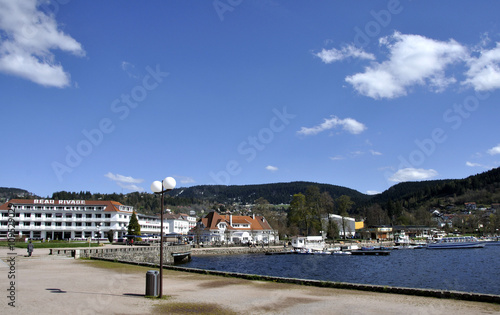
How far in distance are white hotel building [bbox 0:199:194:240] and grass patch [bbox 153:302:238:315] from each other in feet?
309

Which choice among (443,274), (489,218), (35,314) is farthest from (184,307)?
(489,218)

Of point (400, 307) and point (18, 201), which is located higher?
point (18, 201)

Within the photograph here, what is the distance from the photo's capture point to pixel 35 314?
37.0 feet

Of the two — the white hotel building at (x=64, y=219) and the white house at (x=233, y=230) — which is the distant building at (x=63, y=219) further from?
the white house at (x=233, y=230)

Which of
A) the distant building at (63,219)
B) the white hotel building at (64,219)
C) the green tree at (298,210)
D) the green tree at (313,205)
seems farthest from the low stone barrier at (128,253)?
the distant building at (63,219)

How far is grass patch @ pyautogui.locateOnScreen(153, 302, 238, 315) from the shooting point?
12.3 m

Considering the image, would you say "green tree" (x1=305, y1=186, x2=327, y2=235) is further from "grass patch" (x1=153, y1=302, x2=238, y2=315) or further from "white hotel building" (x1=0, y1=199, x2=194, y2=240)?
"grass patch" (x1=153, y1=302, x2=238, y2=315)

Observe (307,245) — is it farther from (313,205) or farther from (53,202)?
(53,202)

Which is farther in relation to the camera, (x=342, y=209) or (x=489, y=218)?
(x=489, y=218)

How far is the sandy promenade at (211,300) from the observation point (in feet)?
41.3

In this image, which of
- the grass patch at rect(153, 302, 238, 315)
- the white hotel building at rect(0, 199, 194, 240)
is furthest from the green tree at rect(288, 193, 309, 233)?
Answer: the grass patch at rect(153, 302, 238, 315)

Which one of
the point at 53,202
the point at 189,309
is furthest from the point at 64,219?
the point at 189,309

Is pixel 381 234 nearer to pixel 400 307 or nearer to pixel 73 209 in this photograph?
pixel 73 209

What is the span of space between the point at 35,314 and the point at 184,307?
460 centimetres
